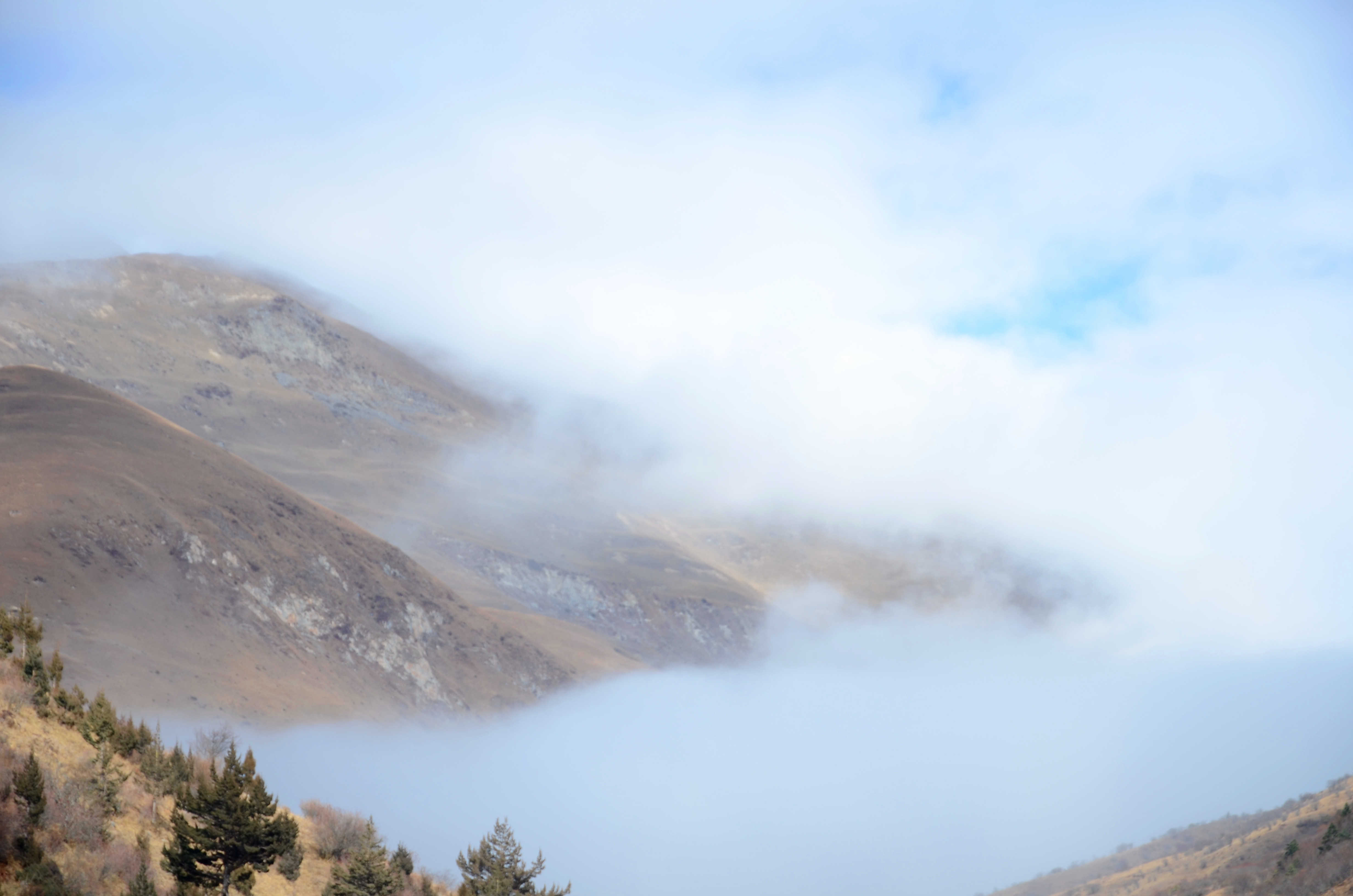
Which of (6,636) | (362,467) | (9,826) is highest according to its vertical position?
(362,467)

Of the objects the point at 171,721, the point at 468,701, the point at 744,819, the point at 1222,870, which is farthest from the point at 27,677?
the point at 744,819

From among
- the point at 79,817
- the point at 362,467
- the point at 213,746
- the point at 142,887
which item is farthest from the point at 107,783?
the point at 362,467

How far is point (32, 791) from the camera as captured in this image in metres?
14.8

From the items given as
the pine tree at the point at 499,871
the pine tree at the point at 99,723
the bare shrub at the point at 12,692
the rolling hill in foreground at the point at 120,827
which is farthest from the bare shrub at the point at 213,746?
the pine tree at the point at 499,871

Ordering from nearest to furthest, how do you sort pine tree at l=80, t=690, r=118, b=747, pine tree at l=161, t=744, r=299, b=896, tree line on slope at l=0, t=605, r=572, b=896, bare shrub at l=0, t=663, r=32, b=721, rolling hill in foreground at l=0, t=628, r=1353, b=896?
1. tree line on slope at l=0, t=605, r=572, b=896
2. rolling hill in foreground at l=0, t=628, r=1353, b=896
3. pine tree at l=161, t=744, r=299, b=896
4. bare shrub at l=0, t=663, r=32, b=721
5. pine tree at l=80, t=690, r=118, b=747

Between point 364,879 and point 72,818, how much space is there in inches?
245

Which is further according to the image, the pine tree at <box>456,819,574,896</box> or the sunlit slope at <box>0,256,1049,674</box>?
the sunlit slope at <box>0,256,1049,674</box>

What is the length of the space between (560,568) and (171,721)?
10920cm

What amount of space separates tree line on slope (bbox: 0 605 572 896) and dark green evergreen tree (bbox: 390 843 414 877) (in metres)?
0.05

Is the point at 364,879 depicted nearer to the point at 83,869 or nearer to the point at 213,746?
the point at 83,869

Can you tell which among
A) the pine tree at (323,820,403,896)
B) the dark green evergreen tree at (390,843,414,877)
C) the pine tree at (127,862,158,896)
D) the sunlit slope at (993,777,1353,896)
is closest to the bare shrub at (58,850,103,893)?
the pine tree at (127,862,158,896)

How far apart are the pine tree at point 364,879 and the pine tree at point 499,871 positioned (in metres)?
1.88

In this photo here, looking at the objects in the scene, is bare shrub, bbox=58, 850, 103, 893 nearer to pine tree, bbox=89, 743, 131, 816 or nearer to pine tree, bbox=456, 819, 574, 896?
pine tree, bbox=89, 743, 131, 816

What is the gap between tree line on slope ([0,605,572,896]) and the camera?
14.9 m
